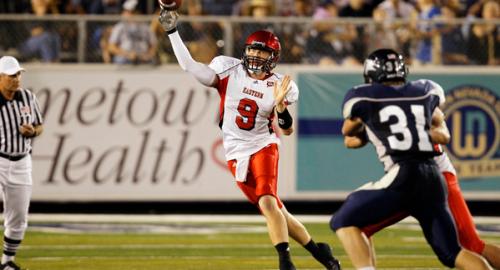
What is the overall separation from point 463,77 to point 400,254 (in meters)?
4.22

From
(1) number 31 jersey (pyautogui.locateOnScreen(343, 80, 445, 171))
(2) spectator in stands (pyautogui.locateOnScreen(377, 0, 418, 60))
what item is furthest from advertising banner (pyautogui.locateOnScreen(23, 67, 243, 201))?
(1) number 31 jersey (pyautogui.locateOnScreen(343, 80, 445, 171))

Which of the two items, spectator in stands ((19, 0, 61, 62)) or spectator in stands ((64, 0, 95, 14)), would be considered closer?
spectator in stands ((19, 0, 61, 62))

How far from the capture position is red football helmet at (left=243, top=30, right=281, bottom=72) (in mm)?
7559

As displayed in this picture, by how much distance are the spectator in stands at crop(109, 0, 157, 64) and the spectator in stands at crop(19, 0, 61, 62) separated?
2.06 ft

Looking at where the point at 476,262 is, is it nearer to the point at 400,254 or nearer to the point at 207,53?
the point at 400,254

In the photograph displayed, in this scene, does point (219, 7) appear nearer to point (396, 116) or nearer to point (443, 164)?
point (443, 164)

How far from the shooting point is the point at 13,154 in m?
8.03

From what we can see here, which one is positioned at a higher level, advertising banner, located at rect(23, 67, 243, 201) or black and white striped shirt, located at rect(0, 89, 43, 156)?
black and white striped shirt, located at rect(0, 89, 43, 156)

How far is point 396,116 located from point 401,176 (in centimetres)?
31

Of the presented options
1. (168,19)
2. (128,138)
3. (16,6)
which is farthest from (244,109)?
(16,6)

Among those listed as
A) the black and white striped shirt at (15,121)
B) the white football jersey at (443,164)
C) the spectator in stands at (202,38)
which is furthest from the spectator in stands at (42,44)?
the white football jersey at (443,164)

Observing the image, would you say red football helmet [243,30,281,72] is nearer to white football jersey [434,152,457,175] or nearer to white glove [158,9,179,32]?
white glove [158,9,179,32]

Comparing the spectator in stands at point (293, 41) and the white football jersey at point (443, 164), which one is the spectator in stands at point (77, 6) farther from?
the white football jersey at point (443, 164)

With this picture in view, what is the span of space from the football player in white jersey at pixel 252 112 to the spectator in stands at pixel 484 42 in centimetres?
575
